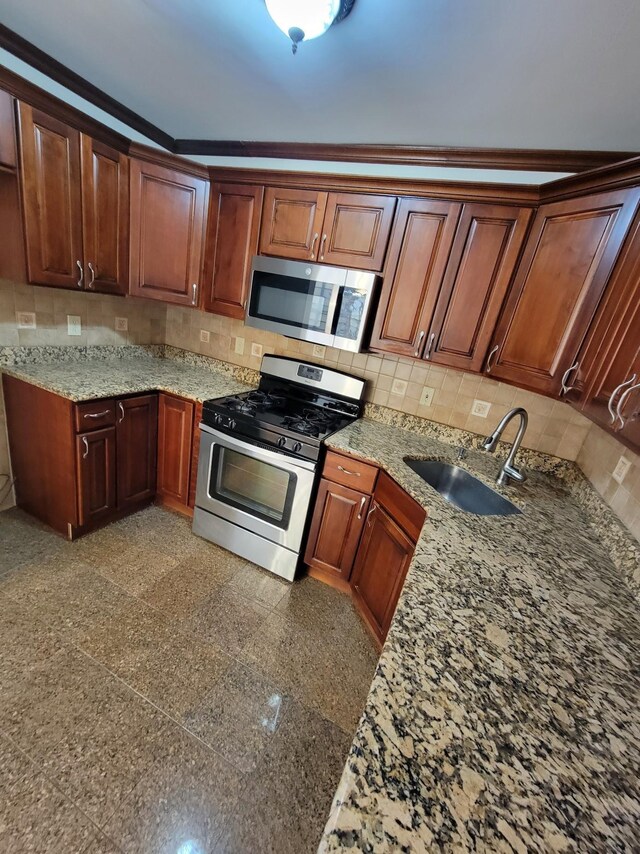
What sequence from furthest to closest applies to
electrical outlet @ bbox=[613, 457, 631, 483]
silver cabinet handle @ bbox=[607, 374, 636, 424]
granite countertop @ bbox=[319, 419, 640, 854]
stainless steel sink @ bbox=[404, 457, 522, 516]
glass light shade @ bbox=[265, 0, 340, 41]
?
1. stainless steel sink @ bbox=[404, 457, 522, 516]
2. electrical outlet @ bbox=[613, 457, 631, 483]
3. silver cabinet handle @ bbox=[607, 374, 636, 424]
4. glass light shade @ bbox=[265, 0, 340, 41]
5. granite countertop @ bbox=[319, 419, 640, 854]

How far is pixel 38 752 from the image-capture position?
3.89 ft

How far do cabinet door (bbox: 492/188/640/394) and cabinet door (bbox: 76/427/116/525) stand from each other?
221 centimetres

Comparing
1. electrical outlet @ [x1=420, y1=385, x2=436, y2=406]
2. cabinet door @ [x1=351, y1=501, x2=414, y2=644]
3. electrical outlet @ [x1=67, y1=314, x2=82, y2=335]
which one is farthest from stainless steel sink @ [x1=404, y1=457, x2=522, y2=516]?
electrical outlet @ [x1=67, y1=314, x2=82, y2=335]

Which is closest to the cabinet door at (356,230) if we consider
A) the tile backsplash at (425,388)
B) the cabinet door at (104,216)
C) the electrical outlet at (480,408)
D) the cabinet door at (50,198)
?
the tile backsplash at (425,388)

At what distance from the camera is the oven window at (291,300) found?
1.94 metres

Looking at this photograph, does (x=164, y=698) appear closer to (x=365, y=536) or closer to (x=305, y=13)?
(x=365, y=536)

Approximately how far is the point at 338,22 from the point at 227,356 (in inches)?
77.4

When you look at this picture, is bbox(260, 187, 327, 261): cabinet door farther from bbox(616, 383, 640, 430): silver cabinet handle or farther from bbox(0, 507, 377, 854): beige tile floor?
bbox(0, 507, 377, 854): beige tile floor

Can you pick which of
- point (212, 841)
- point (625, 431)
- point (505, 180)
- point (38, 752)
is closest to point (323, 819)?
point (212, 841)

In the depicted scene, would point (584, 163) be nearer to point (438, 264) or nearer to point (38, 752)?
point (438, 264)

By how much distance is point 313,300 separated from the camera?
1.95 metres

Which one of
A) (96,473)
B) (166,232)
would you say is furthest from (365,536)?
(166,232)

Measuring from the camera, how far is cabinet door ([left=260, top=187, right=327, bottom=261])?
76.2 inches

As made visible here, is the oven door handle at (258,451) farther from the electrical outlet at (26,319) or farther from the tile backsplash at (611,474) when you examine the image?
the tile backsplash at (611,474)
